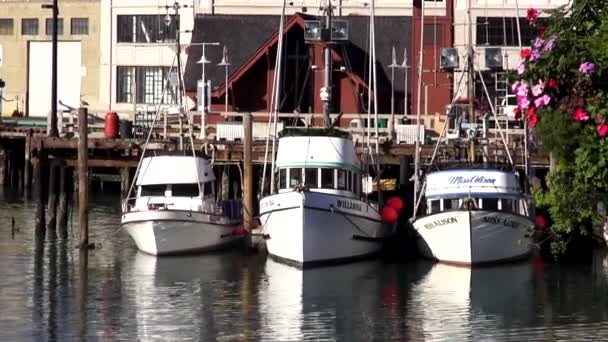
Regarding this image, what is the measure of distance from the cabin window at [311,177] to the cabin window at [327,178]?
0.18 metres

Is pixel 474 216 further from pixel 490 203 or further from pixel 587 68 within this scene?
pixel 587 68

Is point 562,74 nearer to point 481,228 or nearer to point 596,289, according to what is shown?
point 596,289

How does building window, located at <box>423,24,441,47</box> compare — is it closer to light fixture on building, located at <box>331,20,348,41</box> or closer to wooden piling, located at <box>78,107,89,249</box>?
light fixture on building, located at <box>331,20,348,41</box>

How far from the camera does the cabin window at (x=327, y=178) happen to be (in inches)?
1706

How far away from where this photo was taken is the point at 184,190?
45.4 metres

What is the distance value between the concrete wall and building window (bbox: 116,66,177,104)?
6845mm

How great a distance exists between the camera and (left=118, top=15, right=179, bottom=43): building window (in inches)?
3194

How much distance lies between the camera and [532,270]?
42.6 metres

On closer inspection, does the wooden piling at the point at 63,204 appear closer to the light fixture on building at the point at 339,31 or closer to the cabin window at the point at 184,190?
the cabin window at the point at 184,190

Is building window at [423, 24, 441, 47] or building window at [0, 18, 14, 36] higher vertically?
building window at [0, 18, 14, 36]

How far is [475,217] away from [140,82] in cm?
4263

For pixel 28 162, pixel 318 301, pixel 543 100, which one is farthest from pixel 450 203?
pixel 543 100

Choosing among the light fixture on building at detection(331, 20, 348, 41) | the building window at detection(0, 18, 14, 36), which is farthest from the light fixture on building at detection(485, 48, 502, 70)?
the building window at detection(0, 18, 14, 36)

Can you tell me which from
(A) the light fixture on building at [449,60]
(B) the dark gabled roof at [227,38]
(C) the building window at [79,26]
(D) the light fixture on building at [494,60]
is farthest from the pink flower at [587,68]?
(C) the building window at [79,26]
